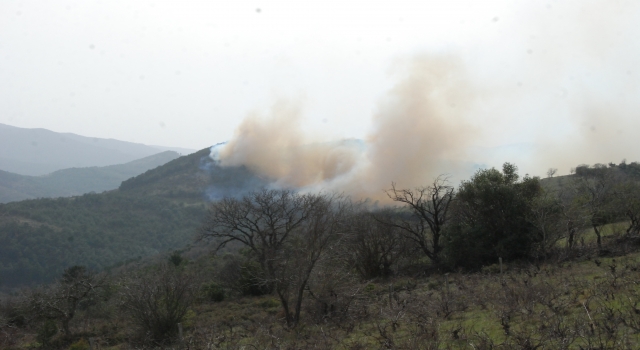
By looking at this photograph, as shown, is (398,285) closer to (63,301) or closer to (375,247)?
(375,247)

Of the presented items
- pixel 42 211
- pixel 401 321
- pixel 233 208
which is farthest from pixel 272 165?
pixel 401 321

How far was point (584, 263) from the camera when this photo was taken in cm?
2314

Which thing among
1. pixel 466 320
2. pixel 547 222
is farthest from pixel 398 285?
pixel 466 320

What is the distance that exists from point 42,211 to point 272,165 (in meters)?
50.6

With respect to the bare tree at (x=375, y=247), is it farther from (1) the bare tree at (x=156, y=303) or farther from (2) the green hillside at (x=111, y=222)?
(2) the green hillside at (x=111, y=222)

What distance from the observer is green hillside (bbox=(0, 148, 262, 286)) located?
3285 inches

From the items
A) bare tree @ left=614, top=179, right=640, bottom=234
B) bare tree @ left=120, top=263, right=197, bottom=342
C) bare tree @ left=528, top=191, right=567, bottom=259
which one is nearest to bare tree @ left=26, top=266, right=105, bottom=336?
bare tree @ left=120, top=263, right=197, bottom=342

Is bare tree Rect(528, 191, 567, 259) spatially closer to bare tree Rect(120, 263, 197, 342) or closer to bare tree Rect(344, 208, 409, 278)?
bare tree Rect(344, 208, 409, 278)

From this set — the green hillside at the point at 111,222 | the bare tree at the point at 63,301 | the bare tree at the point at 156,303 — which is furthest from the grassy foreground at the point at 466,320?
the green hillside at the point at 111,222

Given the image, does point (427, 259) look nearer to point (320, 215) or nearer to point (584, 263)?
point (584, 263)

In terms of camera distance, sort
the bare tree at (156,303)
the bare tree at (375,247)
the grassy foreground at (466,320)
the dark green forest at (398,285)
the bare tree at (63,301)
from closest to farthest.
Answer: the grassy foreground at (466,320) → the dark green forest at (398,285) → the bare tree at (156,303) → the bare tree at (63,301) → the bare tree at (375,247)

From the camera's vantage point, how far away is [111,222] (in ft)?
347

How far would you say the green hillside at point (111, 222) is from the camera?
8344cm

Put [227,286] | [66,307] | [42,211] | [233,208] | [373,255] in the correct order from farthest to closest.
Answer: [42,211]
[233,208]
[227,286]
[373,255]
[66,307]
